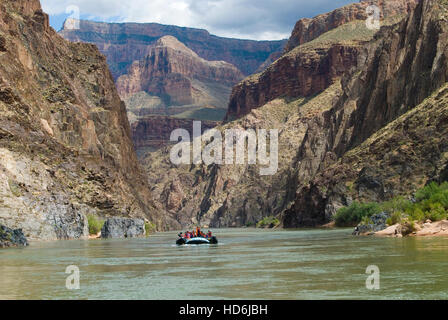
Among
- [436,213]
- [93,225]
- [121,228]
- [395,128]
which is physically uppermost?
[395,128]

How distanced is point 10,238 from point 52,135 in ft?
192

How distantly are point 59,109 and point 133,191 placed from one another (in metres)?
46.1

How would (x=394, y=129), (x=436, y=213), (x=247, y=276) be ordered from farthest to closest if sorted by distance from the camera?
(x=394, y=129) < (x=436, y=213) < (x=247, y=276)

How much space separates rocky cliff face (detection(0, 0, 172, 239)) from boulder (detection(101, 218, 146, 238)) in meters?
5.69

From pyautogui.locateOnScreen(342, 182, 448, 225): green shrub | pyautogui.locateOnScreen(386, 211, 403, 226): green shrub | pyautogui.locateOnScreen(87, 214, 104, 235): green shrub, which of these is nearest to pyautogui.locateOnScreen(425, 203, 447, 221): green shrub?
pyautogui.locateOnScreen(342, 182, 448, 225): green shrub

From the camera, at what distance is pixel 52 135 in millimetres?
134250

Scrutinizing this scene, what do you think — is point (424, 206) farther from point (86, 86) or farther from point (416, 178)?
point (86, 86)

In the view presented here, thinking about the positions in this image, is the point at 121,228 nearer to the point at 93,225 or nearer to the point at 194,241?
the point at 93,225

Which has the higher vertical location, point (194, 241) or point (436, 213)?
point (436, 213)

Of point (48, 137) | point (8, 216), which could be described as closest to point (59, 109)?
point (48, 137)

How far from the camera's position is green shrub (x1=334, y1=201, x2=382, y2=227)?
123000 millimetres

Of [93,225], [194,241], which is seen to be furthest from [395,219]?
[93,225]

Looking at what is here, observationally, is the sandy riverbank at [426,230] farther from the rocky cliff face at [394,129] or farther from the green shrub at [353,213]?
the green shrub at [353,213]

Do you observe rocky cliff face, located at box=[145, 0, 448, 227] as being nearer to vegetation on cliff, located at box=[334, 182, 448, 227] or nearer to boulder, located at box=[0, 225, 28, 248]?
vegetation on cliff, located at box=[334, 182, 448, 227]
